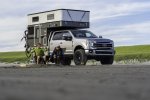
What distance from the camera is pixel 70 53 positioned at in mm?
25594

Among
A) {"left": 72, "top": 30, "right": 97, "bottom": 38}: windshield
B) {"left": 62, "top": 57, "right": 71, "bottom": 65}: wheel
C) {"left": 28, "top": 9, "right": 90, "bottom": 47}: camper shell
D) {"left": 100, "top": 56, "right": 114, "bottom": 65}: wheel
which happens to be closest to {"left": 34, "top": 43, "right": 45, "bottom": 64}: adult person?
{"left": 28, "top": 9, "right": 90, "bottom": 47}: camper shell

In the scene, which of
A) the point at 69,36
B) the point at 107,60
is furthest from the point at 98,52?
the point at 69,36

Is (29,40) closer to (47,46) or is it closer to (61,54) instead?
(47,46)

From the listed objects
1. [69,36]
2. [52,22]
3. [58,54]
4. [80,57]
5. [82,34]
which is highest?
[52,22]

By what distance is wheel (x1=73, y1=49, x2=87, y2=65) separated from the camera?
24266mm

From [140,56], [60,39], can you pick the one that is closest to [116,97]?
[60,39]

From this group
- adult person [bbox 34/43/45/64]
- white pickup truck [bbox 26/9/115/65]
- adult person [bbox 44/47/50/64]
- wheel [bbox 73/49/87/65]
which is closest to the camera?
wheel [bbox 73/49/87/65]

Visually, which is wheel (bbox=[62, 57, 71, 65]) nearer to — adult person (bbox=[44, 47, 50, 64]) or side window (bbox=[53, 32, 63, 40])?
side window (bbox=[53, 32, 63, 40])

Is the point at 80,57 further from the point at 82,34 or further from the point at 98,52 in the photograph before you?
the point at 82,34

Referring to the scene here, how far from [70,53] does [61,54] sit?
56cm

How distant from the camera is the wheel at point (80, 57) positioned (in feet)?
79.6

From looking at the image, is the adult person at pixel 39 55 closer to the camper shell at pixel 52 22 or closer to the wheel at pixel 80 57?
the camper shell at pixel 52 22

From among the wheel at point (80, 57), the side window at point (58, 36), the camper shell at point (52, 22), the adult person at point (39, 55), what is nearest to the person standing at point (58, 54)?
the side window at point (58, 36)

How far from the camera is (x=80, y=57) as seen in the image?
24484mm
